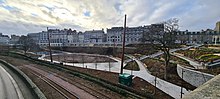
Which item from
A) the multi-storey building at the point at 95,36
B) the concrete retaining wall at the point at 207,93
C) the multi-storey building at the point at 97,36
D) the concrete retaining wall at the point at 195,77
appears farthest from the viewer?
the multi-storey building at the point at 95,36

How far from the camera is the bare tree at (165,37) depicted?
979 inches

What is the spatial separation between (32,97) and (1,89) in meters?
6.40

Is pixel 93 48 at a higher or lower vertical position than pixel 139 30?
lower

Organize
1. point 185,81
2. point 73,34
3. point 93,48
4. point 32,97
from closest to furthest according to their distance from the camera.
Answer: point 32,97 → point 185,81 → point 93,48 → point 73,34

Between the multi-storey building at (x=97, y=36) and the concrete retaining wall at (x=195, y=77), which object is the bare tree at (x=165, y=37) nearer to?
the concrete retaining wall at (x=195, y=77)

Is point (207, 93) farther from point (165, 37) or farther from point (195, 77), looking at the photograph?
point (165, 37)

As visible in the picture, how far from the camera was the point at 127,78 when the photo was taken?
20312 mm

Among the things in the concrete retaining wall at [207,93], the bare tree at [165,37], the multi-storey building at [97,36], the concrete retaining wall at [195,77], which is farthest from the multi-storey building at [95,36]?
the concrete retaining wall at [207,93]

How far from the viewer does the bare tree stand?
2488 centimetres

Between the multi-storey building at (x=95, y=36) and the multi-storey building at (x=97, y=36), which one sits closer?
the multi-storey building at (x=97, y=36)

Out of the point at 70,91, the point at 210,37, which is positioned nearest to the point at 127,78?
the point at 70,91

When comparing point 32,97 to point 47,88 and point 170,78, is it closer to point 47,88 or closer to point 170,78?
point 47,88

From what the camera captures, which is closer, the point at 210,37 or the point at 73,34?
the point at 210,37

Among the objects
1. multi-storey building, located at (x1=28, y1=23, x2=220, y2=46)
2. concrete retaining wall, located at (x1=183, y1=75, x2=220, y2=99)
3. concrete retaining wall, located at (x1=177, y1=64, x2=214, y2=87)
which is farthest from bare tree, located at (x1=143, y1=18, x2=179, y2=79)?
multi-storey building, located at (x1=28, y1=23, x2=220, y2=46)
